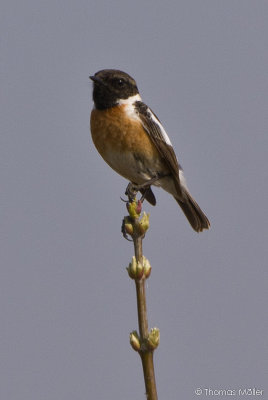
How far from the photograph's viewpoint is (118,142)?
6.57 m

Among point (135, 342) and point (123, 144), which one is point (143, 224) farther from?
point (123, 144)

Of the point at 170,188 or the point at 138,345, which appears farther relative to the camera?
the point at 170,188

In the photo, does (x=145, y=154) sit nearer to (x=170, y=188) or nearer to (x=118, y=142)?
(x=118, y=142)

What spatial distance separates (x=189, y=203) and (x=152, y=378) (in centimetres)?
500

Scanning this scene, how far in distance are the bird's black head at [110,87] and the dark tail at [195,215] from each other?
150cm

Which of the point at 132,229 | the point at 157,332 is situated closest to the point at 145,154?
the point at 132,229

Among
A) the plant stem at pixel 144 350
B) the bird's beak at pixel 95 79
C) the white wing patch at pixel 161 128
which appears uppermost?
the bird's beak at pixel 95 79

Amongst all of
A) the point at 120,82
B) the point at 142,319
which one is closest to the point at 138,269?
the point at 142,319

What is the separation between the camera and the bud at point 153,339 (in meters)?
3.03

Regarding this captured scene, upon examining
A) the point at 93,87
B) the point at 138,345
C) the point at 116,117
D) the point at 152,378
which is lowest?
the point at 152,378

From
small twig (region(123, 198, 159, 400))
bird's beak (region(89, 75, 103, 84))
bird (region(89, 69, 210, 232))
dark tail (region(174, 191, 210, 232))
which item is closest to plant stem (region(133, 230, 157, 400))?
small twig (region(123, 198, 159, 400))

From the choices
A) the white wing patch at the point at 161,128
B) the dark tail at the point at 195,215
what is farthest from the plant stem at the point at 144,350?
the dark tail at the point at 195,215

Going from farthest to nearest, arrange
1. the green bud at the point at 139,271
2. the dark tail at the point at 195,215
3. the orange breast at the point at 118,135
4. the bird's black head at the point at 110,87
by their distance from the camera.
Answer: the dark tail at the point at 195,215 → the bird's black head at the point at 110,87 → the orange breast at the point at 118,135 → the green bud at the point at 139,271

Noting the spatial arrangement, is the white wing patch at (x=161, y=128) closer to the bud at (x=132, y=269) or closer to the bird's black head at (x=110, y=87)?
the bird's black head at (x=110, y=87)
